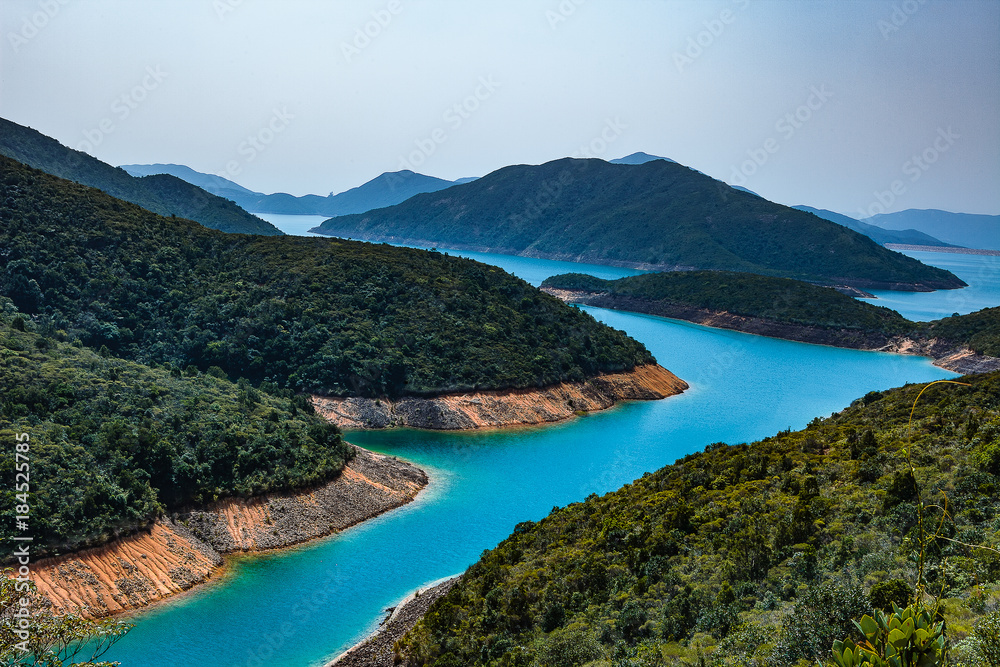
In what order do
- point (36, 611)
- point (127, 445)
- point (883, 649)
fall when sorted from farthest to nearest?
point (127, 445) → point (36, 611) → point (883, 649)

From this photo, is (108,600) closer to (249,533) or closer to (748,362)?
(249,533)

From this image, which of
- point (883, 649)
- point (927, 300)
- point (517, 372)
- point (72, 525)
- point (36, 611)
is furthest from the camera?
point (927, 300)

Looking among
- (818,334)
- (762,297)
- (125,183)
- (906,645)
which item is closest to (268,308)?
(906,645)

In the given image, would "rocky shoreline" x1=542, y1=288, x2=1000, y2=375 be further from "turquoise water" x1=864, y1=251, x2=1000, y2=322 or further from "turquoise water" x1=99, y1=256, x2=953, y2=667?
"turquoise water" x1=864, y1=251, x2=1000, y2=322

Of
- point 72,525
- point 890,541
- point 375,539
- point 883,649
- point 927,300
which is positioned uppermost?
point 927,300

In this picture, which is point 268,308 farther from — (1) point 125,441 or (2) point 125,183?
(2) point 125,183

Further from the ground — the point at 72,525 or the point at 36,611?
the point at 72,525

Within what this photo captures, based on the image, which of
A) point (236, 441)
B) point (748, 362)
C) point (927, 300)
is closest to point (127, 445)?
point (236, 441)

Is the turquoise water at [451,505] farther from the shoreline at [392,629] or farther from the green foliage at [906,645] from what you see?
the green foliage at [906,645]
